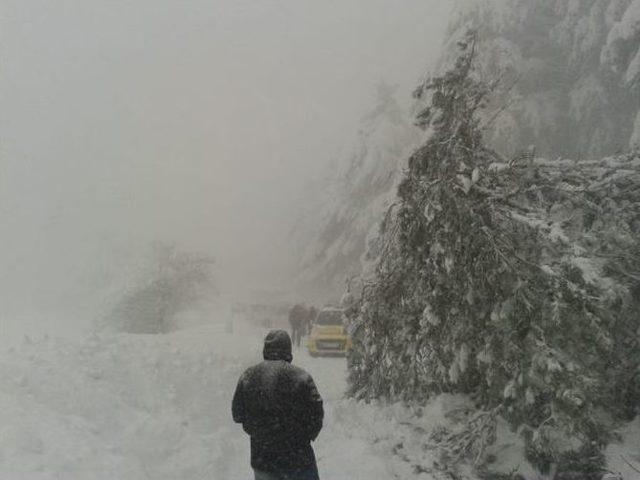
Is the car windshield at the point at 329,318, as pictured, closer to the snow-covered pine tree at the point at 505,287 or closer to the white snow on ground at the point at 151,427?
the white snow on ground at the point at 151,427

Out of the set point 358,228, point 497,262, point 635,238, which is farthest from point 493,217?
point 358,228

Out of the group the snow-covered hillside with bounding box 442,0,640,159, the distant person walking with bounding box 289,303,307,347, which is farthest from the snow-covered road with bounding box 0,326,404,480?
the snow-covered hillside with bounding box 442,0,640,159

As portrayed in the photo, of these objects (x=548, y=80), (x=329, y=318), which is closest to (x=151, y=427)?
(x=329, y=318)

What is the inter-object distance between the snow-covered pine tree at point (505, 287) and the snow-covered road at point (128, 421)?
169 centimetres

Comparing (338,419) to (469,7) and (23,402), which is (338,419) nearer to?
(23,402)

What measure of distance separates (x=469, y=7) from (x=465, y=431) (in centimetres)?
2061

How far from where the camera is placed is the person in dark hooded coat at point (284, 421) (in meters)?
4.96

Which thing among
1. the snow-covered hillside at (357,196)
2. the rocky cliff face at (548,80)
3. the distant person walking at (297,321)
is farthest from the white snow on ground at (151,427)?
the snow-covered hillside at (357,196)

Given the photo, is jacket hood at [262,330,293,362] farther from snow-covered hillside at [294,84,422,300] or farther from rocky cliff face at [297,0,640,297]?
snow-covered hillside at [294,84,422,300]

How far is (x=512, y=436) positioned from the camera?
31.1ft

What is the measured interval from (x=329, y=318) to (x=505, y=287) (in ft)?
45.9

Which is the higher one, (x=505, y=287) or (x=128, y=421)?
(x=505, y=287)

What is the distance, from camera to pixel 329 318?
21.8 m

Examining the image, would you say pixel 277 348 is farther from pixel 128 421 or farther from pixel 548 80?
pixel 548 80
